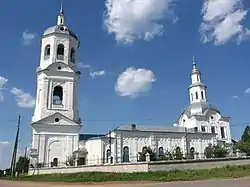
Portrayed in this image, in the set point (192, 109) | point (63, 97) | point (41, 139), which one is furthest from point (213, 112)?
point (41, 139)

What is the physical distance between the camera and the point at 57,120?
48.0 meters

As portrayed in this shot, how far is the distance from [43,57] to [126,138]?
19.9 meters

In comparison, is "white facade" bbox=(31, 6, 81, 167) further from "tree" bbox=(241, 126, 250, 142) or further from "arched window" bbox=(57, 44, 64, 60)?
"tree" bbox=(241, 126, 250, 142)

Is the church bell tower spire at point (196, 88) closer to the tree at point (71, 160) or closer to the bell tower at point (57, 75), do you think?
the bell tower at point (57, 75)

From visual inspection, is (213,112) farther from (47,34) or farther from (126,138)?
(47,34)

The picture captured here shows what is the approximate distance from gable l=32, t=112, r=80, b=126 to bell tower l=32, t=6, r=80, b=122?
2.28ft

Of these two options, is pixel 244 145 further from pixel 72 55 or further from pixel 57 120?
pixel 72 55

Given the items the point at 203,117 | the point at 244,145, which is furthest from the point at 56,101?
the point at 244,145

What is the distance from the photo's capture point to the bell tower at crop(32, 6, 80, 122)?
48812 millimetres

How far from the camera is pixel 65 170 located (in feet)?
124

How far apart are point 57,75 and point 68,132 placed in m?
9.54

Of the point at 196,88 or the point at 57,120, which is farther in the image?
the point at 196,88

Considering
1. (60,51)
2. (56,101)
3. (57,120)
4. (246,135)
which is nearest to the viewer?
(57,120)

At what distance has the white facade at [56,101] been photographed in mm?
46531
